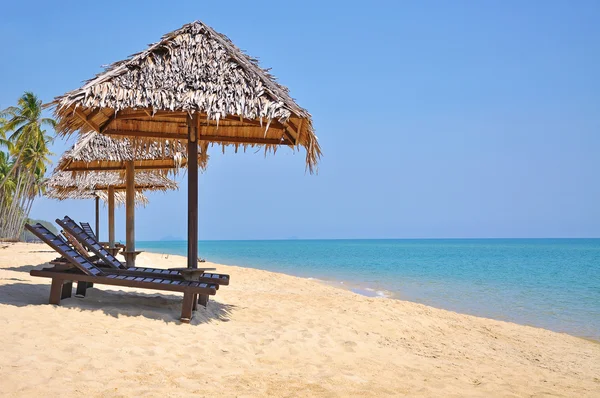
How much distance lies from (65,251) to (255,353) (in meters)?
2.25

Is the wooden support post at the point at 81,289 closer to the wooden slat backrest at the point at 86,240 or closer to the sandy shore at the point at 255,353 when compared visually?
the sandy shore at the point at 255,353

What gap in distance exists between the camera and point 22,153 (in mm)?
30016

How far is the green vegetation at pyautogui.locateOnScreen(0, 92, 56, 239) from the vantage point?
1112 inches

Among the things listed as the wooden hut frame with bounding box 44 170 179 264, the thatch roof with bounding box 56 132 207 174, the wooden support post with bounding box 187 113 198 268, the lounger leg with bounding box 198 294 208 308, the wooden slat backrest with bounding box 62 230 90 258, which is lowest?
the lounger leg with bounding box 198 294 208 308

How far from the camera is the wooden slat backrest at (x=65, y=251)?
526 centimetres

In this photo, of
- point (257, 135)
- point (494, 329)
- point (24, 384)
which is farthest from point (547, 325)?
point (24, 384)

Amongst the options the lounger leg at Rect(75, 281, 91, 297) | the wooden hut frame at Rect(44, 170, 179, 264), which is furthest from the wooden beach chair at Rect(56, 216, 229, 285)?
the wooden hut frame at Rect(44, 170, 179, 264)

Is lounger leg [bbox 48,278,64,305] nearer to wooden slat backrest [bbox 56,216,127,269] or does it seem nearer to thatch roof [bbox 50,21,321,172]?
wooden slat backrest [bbox 56,216,127,269]

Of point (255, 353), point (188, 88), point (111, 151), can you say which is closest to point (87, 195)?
point (111, 151)

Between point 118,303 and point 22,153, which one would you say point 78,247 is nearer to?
point 118,303

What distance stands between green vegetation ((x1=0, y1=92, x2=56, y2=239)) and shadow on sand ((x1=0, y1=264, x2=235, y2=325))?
22.9 m

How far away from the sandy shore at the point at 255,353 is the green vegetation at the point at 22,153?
23919 millimetres

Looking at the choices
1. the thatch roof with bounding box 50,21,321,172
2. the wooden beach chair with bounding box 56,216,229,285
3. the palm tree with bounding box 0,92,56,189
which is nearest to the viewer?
the thatch roof with bounding box 50,21,321,172

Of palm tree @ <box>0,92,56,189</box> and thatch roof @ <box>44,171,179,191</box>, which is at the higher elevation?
palm tree @ <box>0,92,56,189</box>
